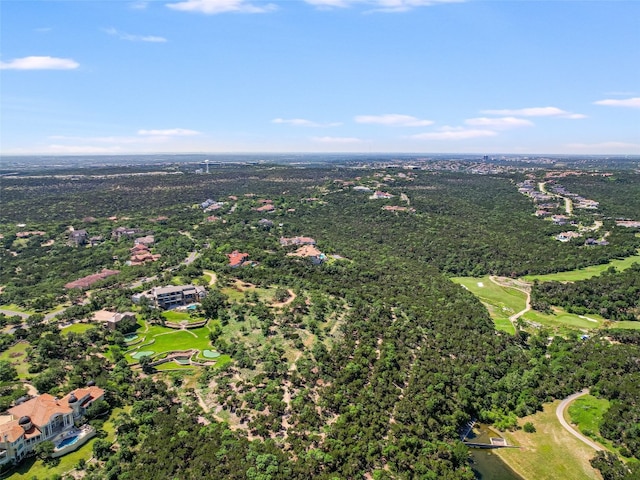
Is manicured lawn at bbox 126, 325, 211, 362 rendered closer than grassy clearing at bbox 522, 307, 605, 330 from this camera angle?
Yes

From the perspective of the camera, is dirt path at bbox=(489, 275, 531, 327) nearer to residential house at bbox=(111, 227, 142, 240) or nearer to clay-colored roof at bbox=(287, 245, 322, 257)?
clay-colored roof at bbox=(287, 245, 322, 257)

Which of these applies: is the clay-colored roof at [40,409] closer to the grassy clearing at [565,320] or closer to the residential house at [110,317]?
the residential house at [110,317]

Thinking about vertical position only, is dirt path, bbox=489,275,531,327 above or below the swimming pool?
above

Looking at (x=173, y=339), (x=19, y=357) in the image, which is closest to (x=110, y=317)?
(x=173, y=339)

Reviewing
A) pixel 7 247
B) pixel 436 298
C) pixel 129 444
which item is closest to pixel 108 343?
pixel 129 444

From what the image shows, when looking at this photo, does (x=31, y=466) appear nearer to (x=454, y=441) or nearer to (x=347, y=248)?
(x=454, y=441)

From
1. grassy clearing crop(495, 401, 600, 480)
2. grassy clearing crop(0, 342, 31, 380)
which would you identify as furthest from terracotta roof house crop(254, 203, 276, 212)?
grassy clearing crop(495, 401, 600, 480)

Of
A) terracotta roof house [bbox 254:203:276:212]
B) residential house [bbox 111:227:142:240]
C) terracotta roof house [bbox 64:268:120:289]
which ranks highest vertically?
terracotta roof house [bbox 254:203:276:212]
